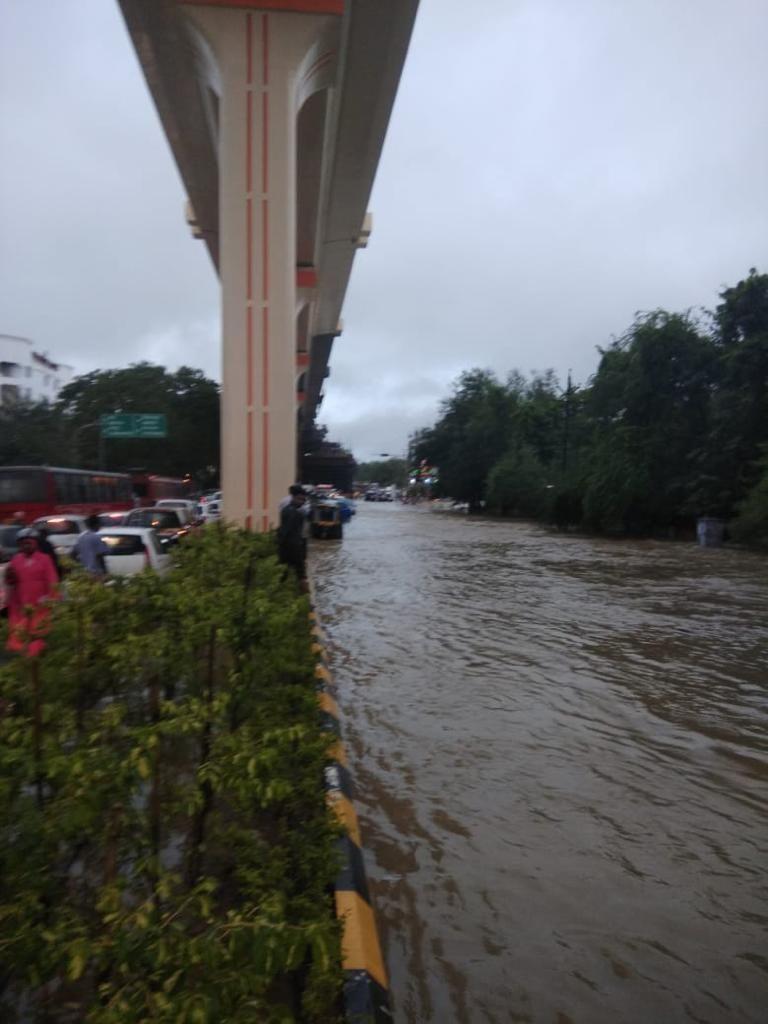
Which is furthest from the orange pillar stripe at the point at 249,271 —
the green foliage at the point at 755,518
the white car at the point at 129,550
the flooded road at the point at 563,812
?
the green foliage at the point at 755,518

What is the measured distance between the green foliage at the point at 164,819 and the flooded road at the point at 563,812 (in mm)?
912

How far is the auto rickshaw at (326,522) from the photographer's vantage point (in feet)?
113

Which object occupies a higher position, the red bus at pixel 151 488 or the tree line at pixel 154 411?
the tree line at pixel 154 411

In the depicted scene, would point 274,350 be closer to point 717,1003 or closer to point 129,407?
point 717,1003

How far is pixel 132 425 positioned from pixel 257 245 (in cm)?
2981

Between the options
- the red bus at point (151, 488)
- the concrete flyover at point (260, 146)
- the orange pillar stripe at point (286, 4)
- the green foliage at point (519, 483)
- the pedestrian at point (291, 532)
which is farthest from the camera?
the green foliage at point (519, 483)

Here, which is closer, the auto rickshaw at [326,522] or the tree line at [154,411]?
the auto rickshaw at [326,522]

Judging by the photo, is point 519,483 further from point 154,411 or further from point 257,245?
point 257,245

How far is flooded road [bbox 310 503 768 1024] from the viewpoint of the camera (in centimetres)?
396

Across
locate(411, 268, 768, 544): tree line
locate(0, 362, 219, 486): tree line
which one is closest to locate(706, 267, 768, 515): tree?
locate(411, 268, 768, 544): tree line

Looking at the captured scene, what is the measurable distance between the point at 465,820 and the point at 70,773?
144 inches

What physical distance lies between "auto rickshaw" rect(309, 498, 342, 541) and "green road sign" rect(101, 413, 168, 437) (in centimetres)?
1422

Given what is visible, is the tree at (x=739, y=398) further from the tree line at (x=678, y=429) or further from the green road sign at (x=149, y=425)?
the green road sign at (x=149, y=425)

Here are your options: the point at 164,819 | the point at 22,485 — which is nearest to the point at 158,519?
the point at 22,485
